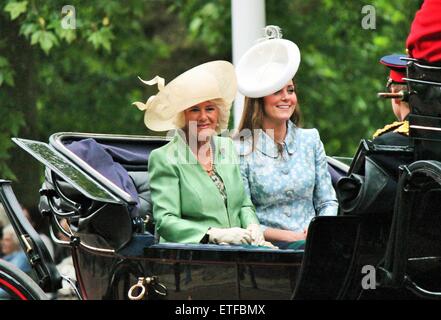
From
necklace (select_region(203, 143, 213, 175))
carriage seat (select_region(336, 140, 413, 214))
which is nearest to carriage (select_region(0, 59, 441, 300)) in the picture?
carriage seat (select_region(336, 140, 413, 214))

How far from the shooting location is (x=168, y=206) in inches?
188

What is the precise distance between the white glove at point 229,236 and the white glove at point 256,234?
3 centimetres

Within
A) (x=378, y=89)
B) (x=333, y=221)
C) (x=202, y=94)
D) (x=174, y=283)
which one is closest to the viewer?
(x=333, y=221)

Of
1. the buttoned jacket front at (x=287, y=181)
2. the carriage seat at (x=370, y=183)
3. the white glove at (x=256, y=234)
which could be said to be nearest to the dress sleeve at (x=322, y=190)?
the buttoned jacket front at (x=287, y=181)

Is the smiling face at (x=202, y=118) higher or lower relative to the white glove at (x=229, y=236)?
higher

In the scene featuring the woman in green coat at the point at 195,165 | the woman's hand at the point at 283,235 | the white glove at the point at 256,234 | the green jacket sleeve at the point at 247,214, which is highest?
the woman in green coat at the point at 195,165

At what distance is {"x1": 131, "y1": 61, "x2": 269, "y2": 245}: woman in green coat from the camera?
4.79 metres

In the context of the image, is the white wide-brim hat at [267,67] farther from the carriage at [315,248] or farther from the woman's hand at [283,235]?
the carriage at [315,248]

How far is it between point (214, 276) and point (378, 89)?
6894mm

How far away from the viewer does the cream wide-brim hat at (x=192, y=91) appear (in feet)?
15.9
